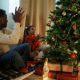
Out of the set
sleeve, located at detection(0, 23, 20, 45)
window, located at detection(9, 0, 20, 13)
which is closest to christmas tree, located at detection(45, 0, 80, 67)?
sleeve, located at detection(0, 23, 20, 45)

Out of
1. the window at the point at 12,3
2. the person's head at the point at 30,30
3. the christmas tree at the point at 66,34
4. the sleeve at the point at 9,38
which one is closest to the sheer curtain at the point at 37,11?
the window at the point at 12,3

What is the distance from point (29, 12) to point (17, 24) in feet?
4.49

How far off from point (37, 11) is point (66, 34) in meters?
1.10

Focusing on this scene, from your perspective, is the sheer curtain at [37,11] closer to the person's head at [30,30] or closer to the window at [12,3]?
the window at [12,3]

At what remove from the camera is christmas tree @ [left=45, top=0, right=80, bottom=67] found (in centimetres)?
244

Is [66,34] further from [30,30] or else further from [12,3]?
[12,3]

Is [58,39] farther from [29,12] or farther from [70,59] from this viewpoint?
[29,12]

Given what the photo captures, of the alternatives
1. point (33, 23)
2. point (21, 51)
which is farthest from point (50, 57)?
point (33, 23)

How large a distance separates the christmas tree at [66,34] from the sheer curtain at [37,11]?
34.7 inches

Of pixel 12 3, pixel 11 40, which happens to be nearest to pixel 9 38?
pixel 11 40

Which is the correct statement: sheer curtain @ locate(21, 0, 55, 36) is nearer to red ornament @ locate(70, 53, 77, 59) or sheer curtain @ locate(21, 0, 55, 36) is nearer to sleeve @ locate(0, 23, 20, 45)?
red ornament @ locate(70, 53, 77, 59)

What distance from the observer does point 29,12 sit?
3.45m

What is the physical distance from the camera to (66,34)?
2.52 meters

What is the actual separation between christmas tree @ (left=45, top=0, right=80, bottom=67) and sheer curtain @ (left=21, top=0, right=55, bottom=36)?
88 cm
